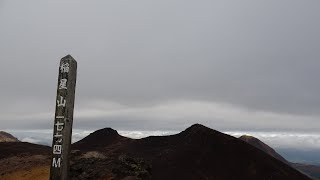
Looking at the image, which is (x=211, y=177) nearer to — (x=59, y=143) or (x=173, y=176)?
(x=173, y=176)

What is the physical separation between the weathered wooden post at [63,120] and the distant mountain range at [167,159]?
1950cm

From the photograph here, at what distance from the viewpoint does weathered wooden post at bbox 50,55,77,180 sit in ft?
27.1

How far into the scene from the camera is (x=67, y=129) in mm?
8336

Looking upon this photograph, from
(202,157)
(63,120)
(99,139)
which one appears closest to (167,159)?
(202,157)

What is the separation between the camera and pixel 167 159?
53.8 m

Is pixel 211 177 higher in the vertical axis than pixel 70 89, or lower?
lower

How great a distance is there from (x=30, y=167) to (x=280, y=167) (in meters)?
39.8

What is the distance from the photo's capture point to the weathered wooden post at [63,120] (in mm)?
8266

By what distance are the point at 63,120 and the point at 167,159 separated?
153 ft

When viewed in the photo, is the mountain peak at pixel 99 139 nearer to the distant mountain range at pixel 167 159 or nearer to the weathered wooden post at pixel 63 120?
the distant mountain range at pixel 167 159

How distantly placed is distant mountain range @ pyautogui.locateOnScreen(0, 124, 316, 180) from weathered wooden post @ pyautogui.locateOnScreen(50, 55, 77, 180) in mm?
19498

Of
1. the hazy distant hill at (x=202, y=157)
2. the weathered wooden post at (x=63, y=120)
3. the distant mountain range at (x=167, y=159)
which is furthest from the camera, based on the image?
the hazy distant hill at (x=202, y=157)

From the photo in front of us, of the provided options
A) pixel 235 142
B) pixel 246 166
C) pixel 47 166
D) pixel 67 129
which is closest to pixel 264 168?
pixel 246 166

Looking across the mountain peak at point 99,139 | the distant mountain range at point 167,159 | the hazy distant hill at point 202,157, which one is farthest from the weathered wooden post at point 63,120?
the mountain peak at point 99,139
